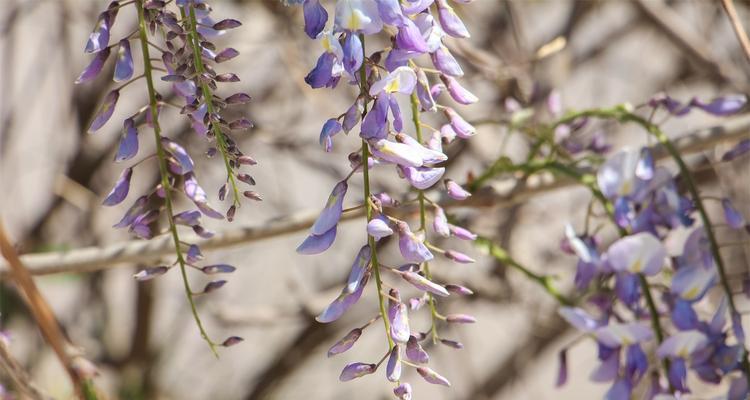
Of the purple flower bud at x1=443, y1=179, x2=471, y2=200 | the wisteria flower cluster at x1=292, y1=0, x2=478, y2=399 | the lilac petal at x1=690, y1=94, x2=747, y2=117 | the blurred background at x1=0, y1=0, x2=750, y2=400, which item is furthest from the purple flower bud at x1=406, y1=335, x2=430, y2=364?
the blurred background at x1=0, y1=0, x2=750, y2=400

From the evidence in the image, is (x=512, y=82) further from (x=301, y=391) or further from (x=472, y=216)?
(x=301, y=391)

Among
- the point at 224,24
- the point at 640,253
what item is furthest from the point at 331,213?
the point at 640,253

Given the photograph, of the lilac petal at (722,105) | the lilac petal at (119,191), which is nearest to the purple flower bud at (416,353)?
the lilac petal at (119,191)

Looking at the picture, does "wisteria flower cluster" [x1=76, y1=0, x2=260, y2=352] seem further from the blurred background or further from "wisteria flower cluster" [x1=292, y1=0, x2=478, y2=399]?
the blurred background

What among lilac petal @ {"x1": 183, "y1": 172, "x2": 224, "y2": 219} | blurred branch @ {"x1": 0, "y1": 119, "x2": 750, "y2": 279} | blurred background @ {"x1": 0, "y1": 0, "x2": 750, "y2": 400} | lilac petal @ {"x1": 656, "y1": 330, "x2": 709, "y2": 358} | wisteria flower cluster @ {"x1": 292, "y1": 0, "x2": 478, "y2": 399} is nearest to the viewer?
wisteria flower cluster @ {"x1": 292, "y1": 0, "x2": 478, "y2": 399}

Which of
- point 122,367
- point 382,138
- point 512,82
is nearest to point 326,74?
point 382,138

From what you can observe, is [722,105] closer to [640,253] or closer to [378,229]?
[640,253]
